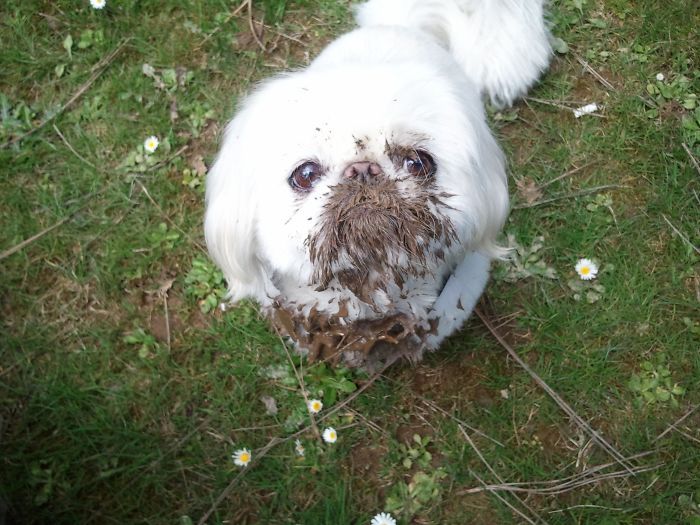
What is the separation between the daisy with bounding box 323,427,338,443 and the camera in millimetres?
2215

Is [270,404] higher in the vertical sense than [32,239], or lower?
lower

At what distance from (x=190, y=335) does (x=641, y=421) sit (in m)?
1.84

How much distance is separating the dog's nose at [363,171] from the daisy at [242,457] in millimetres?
1286

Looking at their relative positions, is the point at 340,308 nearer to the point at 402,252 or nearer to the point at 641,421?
the point at 402,252

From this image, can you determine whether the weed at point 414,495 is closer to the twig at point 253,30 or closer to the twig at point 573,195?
the twig at point 573,195

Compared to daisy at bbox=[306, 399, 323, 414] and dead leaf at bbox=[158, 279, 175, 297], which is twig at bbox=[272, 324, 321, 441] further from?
dead leaf at bbox=[158, 279, 175, 297]

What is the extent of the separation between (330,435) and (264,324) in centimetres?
52

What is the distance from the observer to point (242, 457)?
86.6 inches

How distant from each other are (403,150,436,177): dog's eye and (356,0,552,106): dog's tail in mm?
1042

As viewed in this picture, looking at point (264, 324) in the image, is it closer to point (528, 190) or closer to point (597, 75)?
point (528, 190)

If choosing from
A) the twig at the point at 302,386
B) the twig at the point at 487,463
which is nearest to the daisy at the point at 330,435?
the twig at the point at 302,386

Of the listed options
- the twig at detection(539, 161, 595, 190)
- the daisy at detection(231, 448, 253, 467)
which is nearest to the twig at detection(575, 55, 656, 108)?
the twig at detection(539, 161, 595, 190)

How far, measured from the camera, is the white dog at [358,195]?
1.36m

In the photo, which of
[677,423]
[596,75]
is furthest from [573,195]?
[677,423]
